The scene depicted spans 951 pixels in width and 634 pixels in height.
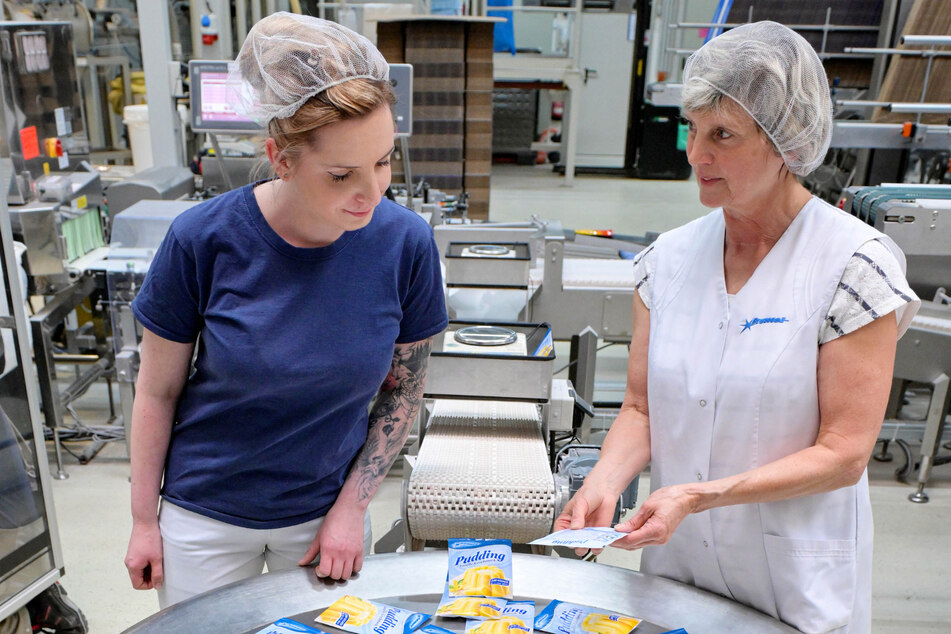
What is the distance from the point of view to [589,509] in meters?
1.23

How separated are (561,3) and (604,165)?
75.1 inches

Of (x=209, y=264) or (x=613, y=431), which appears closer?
(x=209, y=264)

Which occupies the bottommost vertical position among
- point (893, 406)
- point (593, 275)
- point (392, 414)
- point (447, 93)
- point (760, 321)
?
point (893, 406)

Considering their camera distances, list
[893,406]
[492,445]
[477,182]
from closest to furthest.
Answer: [492,445]
[893,406]
[477,182]

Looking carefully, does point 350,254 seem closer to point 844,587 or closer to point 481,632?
point 481,632

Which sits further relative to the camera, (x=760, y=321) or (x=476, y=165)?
(x=476, y=165)

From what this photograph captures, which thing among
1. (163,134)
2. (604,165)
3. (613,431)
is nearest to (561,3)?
(604,165)

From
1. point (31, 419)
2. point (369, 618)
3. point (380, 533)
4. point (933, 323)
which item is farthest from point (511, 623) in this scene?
point (933, 323)

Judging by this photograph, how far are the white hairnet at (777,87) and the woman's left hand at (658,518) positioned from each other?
489mm

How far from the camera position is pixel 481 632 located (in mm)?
1113

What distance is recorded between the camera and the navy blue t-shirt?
1.12 m

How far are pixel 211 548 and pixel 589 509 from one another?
0.59 meters

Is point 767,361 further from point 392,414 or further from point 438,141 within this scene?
point 438,141

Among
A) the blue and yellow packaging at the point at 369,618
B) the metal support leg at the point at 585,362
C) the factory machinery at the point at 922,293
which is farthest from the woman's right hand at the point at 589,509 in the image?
the factory machinery at the point at 922,293
